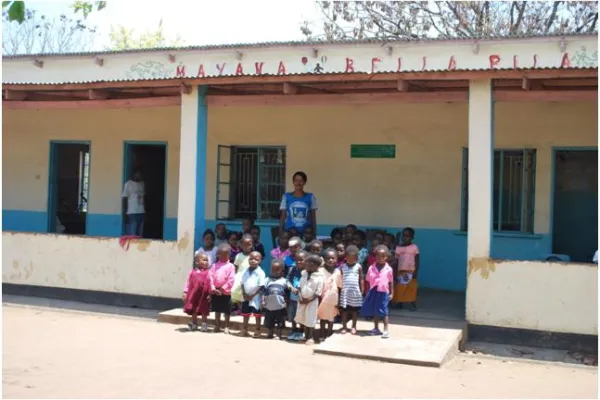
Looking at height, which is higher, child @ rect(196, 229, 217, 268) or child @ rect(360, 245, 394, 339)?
child @ rect(196, 229, 217, 268)

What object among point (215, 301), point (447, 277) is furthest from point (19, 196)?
point (447, 277)

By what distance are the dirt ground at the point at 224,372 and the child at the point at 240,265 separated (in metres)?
0.46

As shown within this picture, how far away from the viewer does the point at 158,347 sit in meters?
7.77

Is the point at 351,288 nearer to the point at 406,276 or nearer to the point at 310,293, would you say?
the point at 310,293

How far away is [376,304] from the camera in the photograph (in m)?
8.07

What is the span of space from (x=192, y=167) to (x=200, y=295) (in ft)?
5.65

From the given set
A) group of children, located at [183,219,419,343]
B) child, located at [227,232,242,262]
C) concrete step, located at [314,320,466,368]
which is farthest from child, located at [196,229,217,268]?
concrete step, located at [314,320,466,368]

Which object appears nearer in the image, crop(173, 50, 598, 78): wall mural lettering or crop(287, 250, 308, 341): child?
crop(173, 50, 598, 78): wall mural lettering

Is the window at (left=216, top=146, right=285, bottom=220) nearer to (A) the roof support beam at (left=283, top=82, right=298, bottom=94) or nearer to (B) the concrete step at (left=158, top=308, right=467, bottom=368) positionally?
(A) the roof support beam at (left=283, top=82, right=298, bottom=94)

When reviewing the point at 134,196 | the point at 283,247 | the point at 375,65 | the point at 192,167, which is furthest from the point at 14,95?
the point at 375,65

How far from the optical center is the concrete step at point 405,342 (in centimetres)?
728

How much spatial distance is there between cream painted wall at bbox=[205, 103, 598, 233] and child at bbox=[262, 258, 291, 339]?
10.4 feet

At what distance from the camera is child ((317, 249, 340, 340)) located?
26.2 ft

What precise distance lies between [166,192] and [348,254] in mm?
5039
